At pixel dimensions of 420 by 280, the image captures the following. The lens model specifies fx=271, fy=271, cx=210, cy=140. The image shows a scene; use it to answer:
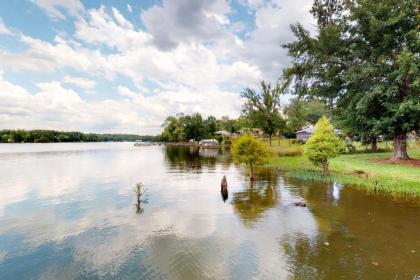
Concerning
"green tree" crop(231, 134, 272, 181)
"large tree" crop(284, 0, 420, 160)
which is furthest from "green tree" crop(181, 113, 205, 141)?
"green tree" crop(231, 134, 272, 181)

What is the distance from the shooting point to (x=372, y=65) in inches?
1215

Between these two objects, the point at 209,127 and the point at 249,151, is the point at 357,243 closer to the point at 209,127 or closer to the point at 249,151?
the point at 249,151

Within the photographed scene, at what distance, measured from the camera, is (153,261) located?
418 inches

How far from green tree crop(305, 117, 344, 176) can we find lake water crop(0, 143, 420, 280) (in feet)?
13.1

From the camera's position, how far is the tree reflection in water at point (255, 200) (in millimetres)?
16484

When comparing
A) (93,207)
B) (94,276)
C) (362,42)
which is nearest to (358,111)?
(362,42)

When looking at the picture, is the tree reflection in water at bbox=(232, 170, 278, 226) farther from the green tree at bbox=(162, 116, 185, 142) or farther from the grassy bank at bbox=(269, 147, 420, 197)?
the green tree at bbox=(162, 116, 185, 142)

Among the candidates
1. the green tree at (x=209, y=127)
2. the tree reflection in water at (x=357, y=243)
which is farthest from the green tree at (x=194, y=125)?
the tree reflection in water at (x=357, y=243)

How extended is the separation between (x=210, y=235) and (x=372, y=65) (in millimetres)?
28659

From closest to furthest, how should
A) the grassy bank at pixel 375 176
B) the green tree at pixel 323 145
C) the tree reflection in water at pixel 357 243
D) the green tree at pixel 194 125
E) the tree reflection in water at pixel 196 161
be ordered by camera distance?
the tree reflection in water at pixel 357 243 < the grassy bank at pixel 375 176 < the green tree at pixel 323 145 < the tree reflection in water at pixel 196 161 < the green tree at pixel 194 125

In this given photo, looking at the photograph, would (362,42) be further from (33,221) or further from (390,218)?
(33,221)

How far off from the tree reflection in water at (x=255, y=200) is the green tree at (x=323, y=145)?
4613 millimetres

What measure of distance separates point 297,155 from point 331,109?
9.99 meters

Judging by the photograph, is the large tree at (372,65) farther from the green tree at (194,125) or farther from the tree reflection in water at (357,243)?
the green tree at (194,125)
